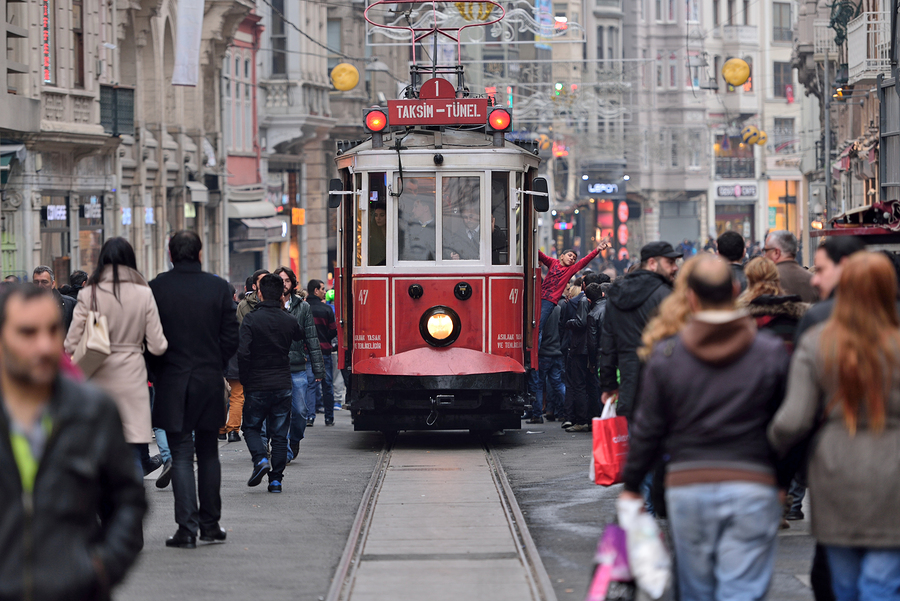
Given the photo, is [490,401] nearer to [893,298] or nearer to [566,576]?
[566,576]

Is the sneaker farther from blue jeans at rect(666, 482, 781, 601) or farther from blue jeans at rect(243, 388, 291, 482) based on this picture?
blue jeans at rect(666, 482, 781, 601)

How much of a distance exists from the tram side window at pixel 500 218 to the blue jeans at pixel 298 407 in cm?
229

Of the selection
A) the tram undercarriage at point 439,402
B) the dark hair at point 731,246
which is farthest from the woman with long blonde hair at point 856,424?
the tram undercarriage at point 439,402

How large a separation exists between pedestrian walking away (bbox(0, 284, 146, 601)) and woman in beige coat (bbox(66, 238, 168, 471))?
14.4 ft

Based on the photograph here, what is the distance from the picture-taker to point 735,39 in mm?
75250

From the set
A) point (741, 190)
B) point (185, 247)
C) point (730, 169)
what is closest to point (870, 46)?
point (185, 247)

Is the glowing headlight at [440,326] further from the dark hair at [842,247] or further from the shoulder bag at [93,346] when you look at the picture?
the dark hair at [842,247]

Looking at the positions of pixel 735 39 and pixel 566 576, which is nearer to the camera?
pixel 566 576

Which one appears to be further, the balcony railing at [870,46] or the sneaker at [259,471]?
the balcony railing at [870,46]

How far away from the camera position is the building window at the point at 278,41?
41.7m

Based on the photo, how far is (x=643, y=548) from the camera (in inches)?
201

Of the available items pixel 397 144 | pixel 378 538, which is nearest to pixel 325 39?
pixel 397 144

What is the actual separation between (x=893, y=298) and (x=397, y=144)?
9.73 meters

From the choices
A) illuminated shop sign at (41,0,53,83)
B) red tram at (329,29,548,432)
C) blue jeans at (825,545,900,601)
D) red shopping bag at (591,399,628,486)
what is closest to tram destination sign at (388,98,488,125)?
red tram at (329,29,548,432)
